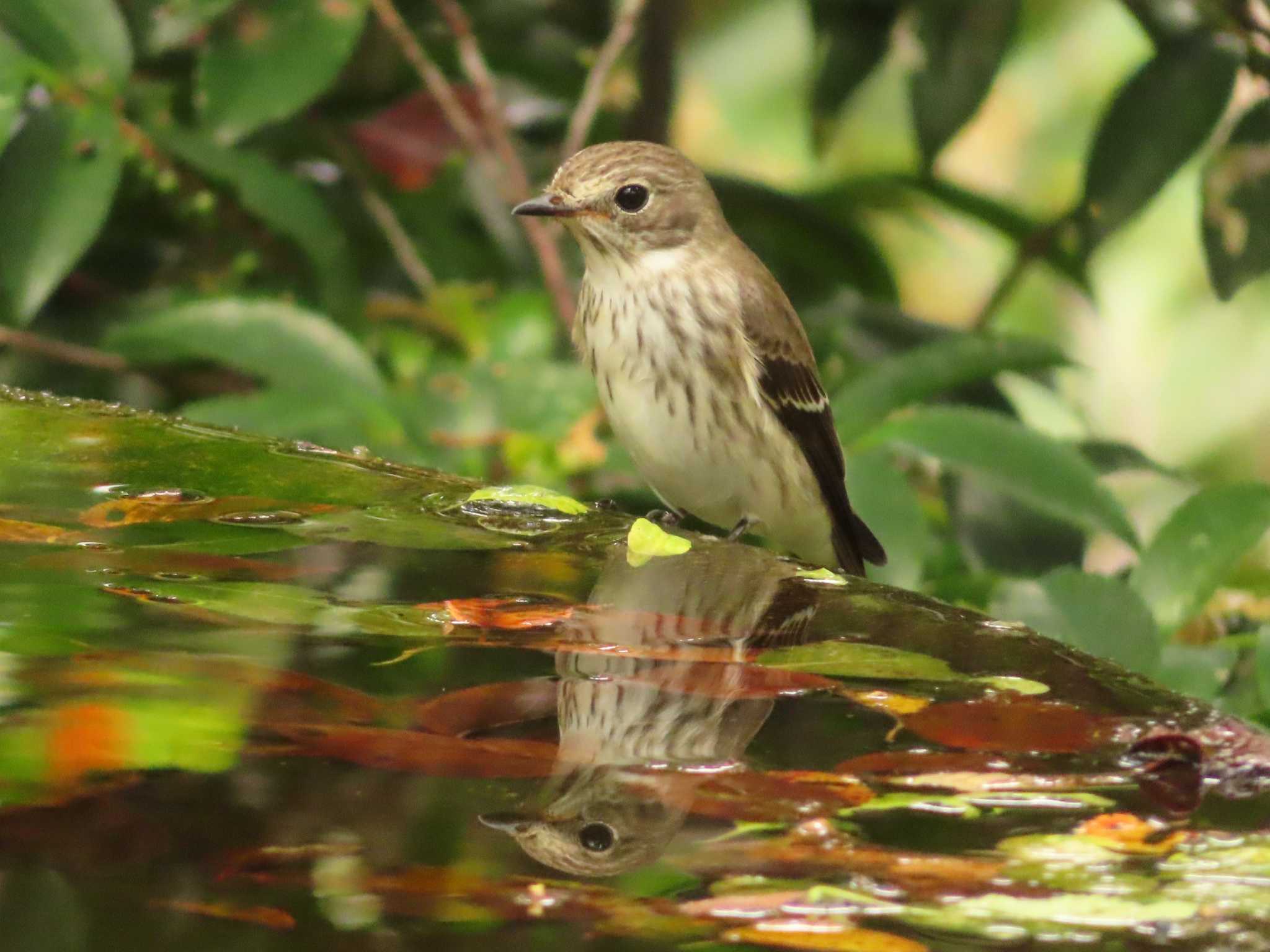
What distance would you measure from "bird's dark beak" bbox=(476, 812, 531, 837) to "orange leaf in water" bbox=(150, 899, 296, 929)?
19 centimetres

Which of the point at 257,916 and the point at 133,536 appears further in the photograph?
the point at 133,536

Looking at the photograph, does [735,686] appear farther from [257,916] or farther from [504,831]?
[257,916]

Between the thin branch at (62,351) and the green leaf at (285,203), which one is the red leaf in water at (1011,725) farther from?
the thin branch at (62,351)

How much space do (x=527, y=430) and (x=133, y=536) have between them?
1.50m

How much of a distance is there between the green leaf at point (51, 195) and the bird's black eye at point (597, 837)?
2461 millimetres

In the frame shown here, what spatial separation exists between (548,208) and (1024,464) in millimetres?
953

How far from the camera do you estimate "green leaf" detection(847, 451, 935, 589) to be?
2.82 metres

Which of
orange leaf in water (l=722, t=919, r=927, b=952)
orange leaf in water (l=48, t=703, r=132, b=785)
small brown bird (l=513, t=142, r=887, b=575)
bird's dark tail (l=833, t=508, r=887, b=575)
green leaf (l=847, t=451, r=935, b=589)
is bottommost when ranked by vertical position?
orange leaf in water (l=722, t=919, r=927, b=952)

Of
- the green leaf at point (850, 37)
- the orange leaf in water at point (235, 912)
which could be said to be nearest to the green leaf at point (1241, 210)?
the green leaf at point (850, 37)

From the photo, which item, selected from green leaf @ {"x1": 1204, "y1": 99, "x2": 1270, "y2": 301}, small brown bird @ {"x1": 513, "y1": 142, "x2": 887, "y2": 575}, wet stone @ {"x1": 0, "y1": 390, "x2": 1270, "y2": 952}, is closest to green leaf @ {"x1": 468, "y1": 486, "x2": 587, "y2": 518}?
wet stone @ {"x1": 0, "y1": 390, "x2": 1270, "y2": 952}

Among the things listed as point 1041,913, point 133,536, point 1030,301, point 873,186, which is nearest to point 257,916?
point 1041,913

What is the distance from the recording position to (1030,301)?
20.3 feet

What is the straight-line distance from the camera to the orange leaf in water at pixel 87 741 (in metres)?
1.21

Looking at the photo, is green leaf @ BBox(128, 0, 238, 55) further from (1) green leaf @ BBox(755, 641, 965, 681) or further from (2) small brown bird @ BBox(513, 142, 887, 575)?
(1) green leaf @ BBox(755, 641, 965, 681)
